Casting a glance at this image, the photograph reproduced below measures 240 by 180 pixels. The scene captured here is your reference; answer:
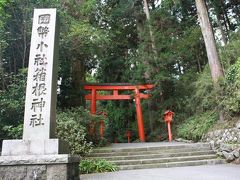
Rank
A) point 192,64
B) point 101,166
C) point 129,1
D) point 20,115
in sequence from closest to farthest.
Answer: point 101,166, point 20,115, point 192,64, point 129,1

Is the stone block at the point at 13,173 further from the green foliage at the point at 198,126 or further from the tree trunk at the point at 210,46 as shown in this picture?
the tree trunk at the point at 210,46

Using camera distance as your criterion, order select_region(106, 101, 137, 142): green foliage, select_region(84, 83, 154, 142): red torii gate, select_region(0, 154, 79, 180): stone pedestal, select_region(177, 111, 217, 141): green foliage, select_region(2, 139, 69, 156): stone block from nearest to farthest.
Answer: select_region(0, 154, 79, 180): stone pedestal < select_region(2, 139, 69, 156): stone block < select_region(177, 111, 217, 141): green foliage < select_region(84, 83, 154, 142): red torii gate < select_region(106, 101, 137, 142): green foliage

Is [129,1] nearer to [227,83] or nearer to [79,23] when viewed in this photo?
[79,23]

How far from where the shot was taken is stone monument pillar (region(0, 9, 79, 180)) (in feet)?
14.2

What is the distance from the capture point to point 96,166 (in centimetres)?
792

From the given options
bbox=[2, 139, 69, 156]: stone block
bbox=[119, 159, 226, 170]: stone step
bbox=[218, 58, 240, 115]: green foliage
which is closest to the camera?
bbox=[2, 139, 69, 156]: stone block

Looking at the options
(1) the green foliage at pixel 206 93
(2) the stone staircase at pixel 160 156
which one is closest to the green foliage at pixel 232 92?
(1) the green foliage at pixel 206 93

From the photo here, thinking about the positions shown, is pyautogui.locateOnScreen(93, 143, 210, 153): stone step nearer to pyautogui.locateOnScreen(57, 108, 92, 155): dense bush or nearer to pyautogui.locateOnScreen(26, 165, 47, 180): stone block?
pyautogui.locateOnScreen(57, 108, 92, 155): dense bush

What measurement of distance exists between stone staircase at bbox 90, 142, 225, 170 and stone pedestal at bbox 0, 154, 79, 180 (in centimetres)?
408

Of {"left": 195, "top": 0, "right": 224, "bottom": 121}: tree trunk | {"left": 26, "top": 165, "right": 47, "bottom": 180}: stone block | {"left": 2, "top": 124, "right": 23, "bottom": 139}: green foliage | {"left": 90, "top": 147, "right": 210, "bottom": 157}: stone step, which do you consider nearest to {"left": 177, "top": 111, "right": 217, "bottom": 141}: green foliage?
{"left": 195, "top": 0, "right": 224, "bottom": 121}: tree trunk

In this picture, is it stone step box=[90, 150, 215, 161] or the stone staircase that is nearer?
the stone staircase

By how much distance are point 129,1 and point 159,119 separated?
25.2ft

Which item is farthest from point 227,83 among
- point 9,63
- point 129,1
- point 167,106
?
point 129,1

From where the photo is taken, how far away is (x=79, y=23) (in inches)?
445
